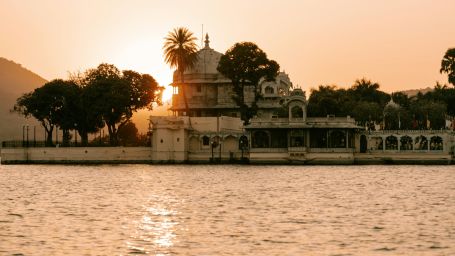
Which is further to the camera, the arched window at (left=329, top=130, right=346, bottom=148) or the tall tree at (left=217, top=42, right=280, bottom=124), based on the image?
the tall tree at (left=217, top=42, right=280, bottom=124)

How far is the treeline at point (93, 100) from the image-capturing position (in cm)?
12638

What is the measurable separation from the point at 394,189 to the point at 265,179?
56.2 ft

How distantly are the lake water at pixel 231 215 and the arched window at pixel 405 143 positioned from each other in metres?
33.7

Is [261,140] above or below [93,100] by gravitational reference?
below

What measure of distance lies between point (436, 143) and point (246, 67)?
28518 millimetres

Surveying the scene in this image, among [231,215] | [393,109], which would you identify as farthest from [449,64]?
[231,215]

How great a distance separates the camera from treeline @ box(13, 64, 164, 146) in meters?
126

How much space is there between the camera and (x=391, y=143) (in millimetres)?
130250

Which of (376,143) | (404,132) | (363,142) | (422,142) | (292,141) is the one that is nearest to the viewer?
(404,132)

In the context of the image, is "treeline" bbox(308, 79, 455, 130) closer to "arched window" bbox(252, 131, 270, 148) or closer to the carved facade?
the carved facade

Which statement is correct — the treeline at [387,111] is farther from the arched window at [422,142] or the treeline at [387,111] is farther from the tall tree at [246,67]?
the tall tree at [246,67]

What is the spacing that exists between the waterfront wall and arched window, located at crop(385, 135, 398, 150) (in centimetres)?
3334

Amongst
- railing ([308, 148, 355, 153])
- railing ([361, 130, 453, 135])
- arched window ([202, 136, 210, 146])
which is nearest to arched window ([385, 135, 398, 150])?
railing ([361, 130, 453, 135])

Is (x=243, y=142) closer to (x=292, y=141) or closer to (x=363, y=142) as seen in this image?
(x=292, y=141)
